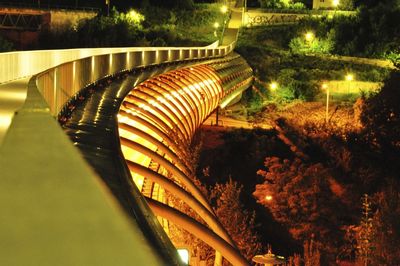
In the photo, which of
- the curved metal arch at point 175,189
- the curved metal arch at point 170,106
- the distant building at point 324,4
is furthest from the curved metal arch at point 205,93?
the distant building at point 324,4

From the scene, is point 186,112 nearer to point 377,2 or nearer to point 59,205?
point 59,205

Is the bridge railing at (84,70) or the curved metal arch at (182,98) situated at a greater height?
the bridge railing at (84,70)

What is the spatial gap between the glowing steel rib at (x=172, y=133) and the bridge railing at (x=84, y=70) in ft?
3.32

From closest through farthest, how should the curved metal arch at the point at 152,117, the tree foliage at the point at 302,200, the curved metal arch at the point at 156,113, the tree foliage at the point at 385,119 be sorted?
the curved metal arch at the point at 152,117 < the curved metal arch at the point at 156,113 < the tree foliage at the point at 302,200 < the tree foliage at the point at 385,119

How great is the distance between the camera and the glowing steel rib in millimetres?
9109

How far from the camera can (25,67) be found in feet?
70.7

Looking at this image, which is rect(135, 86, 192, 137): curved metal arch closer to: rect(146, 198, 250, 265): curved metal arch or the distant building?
rect(146, 198, 250, 265): curved metal arch

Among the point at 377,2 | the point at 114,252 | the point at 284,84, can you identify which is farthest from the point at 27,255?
the point at 377,2

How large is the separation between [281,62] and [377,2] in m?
25.0

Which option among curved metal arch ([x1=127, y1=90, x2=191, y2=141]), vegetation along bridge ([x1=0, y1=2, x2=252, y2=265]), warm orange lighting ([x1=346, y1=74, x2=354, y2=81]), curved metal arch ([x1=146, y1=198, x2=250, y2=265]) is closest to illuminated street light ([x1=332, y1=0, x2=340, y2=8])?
warm orange lighting ([x1=346, y1=74, x2=354, y2=81])

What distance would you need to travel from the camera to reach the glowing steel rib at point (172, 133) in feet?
29.9

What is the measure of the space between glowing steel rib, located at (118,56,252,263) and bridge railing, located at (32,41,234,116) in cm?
101

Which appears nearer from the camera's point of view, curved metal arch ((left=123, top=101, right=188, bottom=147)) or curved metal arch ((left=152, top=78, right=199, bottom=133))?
curved metal arch ((left=123, top=101, right=188, bottom=147))

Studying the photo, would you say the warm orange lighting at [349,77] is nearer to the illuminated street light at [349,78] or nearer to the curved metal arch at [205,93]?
the illuminated street light at [349,78]
